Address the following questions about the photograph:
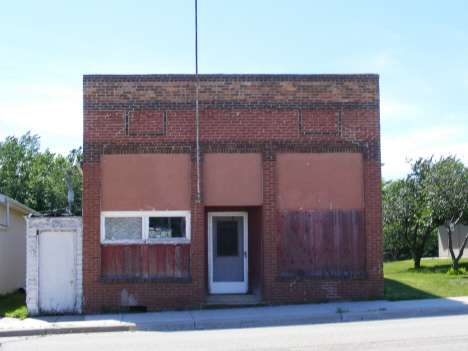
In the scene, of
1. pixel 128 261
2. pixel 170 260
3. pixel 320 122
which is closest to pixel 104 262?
pixel 128 261

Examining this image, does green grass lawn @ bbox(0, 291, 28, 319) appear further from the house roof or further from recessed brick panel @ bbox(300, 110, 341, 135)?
recessed brick panel @ bbox(300, 110, 341, 135)

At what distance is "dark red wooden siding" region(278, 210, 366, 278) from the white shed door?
522cm

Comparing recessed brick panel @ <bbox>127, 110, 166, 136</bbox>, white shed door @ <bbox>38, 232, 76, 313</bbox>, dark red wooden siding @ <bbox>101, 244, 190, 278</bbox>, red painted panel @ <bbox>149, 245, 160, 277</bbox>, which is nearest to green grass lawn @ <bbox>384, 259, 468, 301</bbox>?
dark red wooden siding @ <bbox>101, 244, 190, 278</bbox>

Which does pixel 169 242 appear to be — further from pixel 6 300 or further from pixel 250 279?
pixel 6 300

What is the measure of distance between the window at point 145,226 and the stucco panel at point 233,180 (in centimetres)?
92

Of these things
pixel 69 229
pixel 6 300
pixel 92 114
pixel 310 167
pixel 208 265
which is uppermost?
pixel 92 114

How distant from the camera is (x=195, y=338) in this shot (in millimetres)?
9609

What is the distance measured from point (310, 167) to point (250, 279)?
3.47m

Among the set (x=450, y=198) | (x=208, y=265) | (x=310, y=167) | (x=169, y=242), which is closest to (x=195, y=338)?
(x=169, y=242)

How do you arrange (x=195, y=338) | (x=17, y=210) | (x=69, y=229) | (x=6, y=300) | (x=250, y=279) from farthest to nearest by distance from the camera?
(x=17, y=210) < (x=6, y=300) < (x=250, y=279) < (x=69, y=229) < (x=195, y=338)

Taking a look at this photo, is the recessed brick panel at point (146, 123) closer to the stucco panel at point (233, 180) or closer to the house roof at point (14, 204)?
the stucco panel at point (233, 180)

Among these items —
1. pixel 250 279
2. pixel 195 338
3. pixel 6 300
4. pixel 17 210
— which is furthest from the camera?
pixel 17 210

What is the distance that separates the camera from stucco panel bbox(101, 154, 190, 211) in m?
13.1

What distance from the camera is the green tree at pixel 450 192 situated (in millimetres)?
19703
